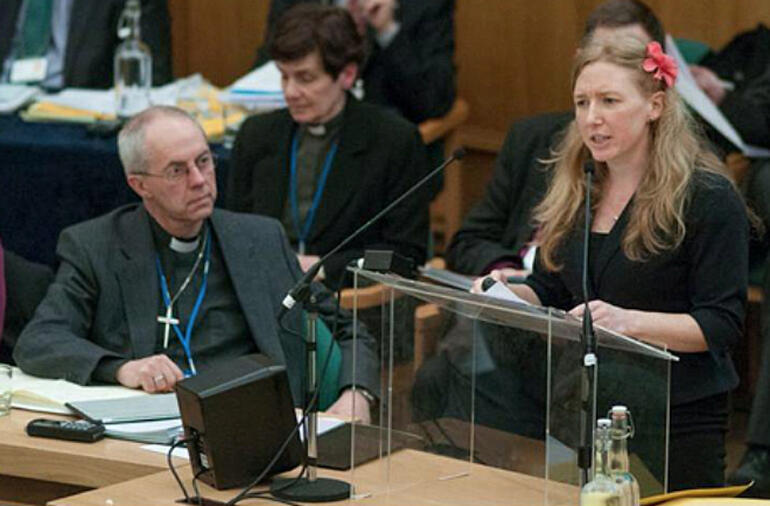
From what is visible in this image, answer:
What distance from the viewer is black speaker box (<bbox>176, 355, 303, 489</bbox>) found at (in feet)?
10.6

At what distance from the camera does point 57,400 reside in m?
3.89

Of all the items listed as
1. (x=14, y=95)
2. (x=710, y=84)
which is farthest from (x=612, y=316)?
(x=14, y=95)

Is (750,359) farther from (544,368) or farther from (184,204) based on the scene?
(544,368)

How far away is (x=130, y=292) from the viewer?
438 centimetres

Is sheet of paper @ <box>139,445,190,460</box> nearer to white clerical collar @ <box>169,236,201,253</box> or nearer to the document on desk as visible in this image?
the document on desk

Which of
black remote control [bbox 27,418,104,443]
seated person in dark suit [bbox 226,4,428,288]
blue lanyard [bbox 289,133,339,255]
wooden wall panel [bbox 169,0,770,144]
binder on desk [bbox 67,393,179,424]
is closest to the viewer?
black remote control [bbox 27,418,104,443]

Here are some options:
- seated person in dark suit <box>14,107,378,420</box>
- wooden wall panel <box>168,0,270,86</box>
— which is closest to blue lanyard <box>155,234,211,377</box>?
seated person in dark suit <box>14,107,378,420</box>

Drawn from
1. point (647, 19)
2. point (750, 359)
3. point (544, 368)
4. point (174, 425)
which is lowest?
point (750, 359)

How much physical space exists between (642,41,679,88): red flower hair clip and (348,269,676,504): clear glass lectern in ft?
2.55

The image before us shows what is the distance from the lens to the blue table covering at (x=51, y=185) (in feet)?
19.4

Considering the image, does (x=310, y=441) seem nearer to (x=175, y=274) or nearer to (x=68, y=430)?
(x=68, y=430)

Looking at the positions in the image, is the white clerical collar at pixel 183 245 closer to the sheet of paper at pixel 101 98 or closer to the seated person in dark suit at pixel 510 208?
the seated person in dark suit at pixel 510 208

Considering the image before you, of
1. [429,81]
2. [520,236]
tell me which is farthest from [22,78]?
[520,236]

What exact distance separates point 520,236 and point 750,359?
4.49 feet
